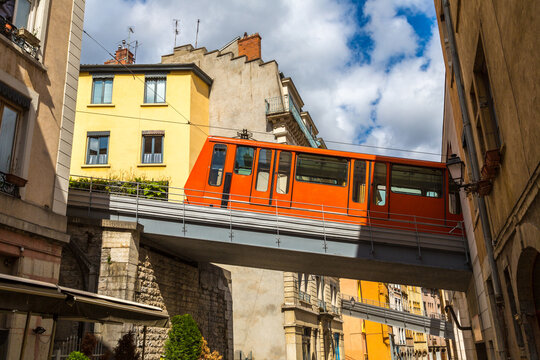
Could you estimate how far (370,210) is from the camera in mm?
14336

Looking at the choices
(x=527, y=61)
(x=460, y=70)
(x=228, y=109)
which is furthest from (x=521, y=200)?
(x=228, y=109)

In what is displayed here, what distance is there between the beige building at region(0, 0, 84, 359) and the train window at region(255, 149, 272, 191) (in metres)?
5.95

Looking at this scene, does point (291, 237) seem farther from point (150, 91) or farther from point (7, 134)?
point (150, 91)

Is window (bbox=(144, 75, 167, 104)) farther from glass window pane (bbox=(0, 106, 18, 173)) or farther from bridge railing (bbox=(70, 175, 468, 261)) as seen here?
glass window pane (bbox=(0, 106, 18, 173))

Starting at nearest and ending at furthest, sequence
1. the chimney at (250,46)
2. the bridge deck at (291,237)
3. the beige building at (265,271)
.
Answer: the bridge deck at (291,237) < the beige building at (265,271) < the chimney at (250,46)

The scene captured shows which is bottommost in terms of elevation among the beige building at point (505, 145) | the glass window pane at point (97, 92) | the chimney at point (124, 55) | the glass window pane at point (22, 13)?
the beige building at point (505, 145)

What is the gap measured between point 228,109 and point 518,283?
22349mm

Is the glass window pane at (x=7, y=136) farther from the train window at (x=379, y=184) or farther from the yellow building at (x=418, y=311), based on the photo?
the yellow building at (x=418, y=311)

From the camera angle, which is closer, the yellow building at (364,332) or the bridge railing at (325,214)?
the bridge railing at (325,214)

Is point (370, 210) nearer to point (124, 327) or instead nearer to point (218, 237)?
point (218, 237)

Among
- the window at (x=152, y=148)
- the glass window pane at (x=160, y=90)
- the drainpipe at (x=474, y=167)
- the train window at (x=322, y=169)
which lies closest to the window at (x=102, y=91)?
the glass window pane at (x=160, y=90)

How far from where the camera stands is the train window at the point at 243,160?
587 inches

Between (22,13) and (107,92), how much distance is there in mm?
14725

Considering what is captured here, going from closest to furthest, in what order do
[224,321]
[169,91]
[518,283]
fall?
[518,283] → [224,321] → [169,91]
